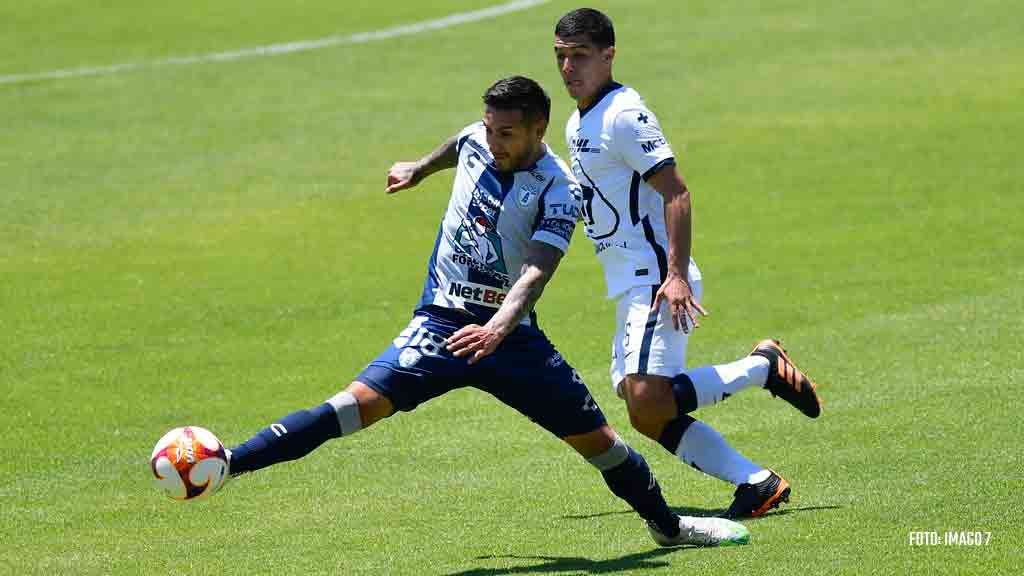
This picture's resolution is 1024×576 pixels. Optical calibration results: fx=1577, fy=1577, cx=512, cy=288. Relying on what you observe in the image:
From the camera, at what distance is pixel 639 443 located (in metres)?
11.1

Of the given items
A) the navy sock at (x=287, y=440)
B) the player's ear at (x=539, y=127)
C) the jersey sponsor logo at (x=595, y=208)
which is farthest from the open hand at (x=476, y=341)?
the jersey sponsor logo at (x=595, y=208)

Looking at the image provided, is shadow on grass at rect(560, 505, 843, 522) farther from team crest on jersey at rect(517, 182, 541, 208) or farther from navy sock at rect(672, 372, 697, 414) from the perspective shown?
team crest on jersey at rect(517, 182, 541, 208)

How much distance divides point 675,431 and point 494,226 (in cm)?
192

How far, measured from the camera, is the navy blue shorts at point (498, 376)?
25.8 ft

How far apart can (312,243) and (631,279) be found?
1010cm

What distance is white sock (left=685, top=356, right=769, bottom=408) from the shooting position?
9.12m

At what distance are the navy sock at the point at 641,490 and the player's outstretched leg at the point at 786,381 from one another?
5.13 ft

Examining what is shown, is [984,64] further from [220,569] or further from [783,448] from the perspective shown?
[220,569]

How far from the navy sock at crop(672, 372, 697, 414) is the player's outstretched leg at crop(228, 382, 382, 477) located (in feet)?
6.39

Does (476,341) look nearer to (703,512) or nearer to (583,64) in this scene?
(583,64)

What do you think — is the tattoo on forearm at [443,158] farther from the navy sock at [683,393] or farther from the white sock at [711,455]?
the white sock at [711,455]

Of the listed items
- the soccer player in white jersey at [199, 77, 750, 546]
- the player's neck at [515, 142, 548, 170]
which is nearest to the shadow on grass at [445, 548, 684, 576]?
the soccer player in white jersey at [199, 77, 750, 546]

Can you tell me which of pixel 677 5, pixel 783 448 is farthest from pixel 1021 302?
pixel 677 5

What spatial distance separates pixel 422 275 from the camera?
17.4 m
